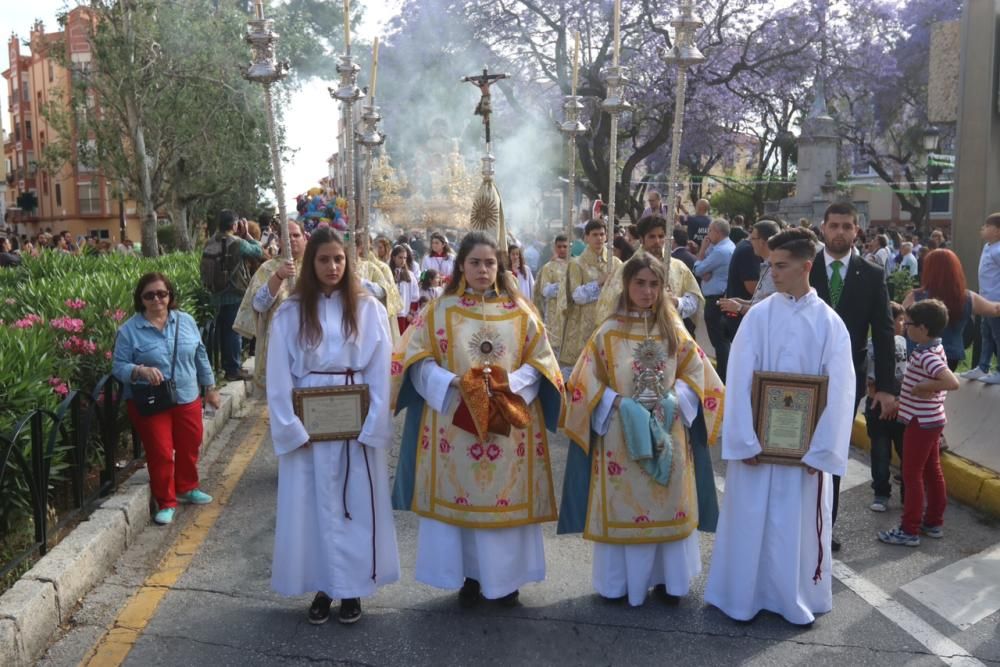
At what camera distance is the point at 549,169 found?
1345 inches

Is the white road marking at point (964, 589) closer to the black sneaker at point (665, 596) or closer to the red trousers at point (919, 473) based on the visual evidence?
the red trousers at point (919, 473)

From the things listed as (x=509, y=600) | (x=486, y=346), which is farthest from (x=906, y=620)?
(x=486, y=346)

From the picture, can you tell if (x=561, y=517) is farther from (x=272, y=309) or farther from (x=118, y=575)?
(x=272, y=309)

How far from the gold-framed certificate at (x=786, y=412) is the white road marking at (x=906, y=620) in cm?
86

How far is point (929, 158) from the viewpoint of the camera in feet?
97.7

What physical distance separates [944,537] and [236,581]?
154 inches

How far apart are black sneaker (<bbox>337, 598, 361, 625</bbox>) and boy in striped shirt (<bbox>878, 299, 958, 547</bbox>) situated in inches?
117

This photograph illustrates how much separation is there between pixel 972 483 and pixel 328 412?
4.20 m

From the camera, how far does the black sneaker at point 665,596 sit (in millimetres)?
4641

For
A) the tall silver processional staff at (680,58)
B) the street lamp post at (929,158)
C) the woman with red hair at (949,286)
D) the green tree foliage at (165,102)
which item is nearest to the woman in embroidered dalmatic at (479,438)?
the tall silver processional staff at (680,58)

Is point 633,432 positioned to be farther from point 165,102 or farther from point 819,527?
point 165,102

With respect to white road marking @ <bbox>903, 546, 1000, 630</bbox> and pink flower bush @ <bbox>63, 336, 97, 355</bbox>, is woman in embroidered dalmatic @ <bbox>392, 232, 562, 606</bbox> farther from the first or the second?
pink flower bush @ <bbox>63, 336, 97, 355</bbox>

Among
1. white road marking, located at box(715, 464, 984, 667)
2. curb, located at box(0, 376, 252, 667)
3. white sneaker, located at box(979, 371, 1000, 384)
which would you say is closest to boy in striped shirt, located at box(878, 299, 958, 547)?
white road marking, located at box(715, 464, 984, 667)

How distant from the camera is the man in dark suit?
17.5 ft
